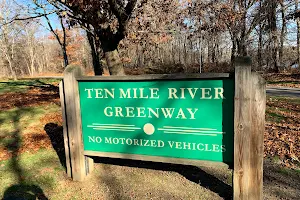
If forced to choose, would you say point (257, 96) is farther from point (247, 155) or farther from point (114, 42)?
point (114, 42)

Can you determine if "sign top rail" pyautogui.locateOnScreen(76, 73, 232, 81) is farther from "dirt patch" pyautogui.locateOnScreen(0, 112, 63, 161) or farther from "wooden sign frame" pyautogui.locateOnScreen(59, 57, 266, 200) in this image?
"dirt patch" pyautogui.locateOnScreen(0, 112, 63, 161)

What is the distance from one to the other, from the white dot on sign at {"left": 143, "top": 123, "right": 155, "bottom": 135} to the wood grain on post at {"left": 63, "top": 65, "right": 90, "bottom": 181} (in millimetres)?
1025

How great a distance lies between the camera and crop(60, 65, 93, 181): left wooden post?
3682mm

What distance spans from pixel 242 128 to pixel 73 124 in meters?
2.35

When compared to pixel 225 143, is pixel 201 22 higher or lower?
higher

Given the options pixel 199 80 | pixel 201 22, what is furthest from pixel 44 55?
pixel 199 80

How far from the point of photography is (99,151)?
376 centimetres

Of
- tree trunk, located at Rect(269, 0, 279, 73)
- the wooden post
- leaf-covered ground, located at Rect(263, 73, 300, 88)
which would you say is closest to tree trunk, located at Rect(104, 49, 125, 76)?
the wooden post

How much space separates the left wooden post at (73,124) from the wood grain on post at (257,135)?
7.75 feet

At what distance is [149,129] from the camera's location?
3.45 m

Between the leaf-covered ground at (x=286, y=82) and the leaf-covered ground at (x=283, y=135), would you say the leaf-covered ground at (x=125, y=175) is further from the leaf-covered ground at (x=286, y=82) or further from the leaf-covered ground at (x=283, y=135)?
the leaf-covered ground at (x=286, y=82)

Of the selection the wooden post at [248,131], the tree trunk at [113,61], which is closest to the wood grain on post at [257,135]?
the wooden post at [248,131]

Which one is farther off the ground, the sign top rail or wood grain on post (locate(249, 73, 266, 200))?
the sign top rail

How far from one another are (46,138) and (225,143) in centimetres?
389
